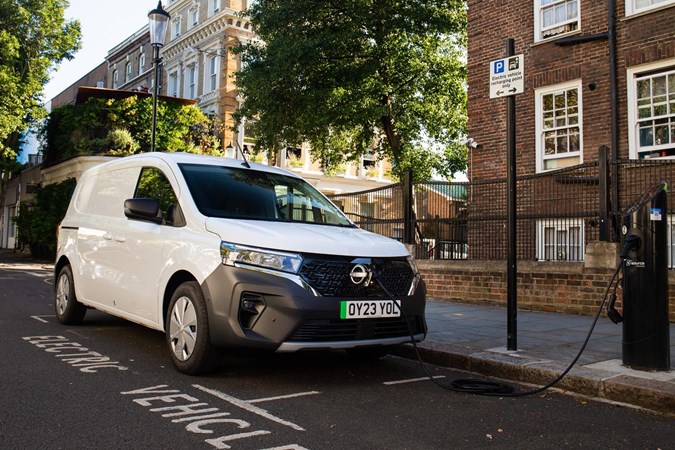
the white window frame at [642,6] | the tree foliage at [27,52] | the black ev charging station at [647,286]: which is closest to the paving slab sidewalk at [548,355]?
the black ev charging station at [647,286]

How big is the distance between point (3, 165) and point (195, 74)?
11700mm

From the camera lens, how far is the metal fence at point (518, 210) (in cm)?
950

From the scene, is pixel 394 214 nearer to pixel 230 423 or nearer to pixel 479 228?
pixel 479 228

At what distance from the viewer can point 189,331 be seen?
16.6 feet

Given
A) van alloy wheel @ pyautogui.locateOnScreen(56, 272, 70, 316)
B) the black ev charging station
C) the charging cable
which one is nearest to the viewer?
the charging cable

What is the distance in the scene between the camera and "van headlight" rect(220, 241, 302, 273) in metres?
4.76

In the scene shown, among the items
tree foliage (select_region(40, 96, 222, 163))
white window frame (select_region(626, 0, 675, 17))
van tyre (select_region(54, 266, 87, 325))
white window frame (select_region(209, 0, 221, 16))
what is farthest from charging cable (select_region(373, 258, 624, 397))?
white window frame (select_region(209, 0, 221, 16))

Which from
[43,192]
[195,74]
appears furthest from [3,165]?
[195,74]

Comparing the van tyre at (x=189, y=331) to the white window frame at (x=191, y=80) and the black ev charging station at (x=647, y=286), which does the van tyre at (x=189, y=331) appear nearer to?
the black ev charging station at (x=647, y=286)

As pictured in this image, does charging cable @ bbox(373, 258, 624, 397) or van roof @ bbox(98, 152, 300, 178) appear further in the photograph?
van roof @ bbox(98, 152, 300, 178)

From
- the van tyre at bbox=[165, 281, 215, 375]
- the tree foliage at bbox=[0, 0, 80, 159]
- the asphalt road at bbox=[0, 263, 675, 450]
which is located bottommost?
the asphalt road at bbox=[0, 263, 675, 450]

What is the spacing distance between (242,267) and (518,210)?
283 inches

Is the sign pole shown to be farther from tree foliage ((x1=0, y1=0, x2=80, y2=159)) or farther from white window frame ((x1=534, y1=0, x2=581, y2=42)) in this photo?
tree foliage ((x1=0, y1=0, x2=80, y2=159))

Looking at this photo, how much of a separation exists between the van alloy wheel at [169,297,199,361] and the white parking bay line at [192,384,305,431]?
1.29 ft
